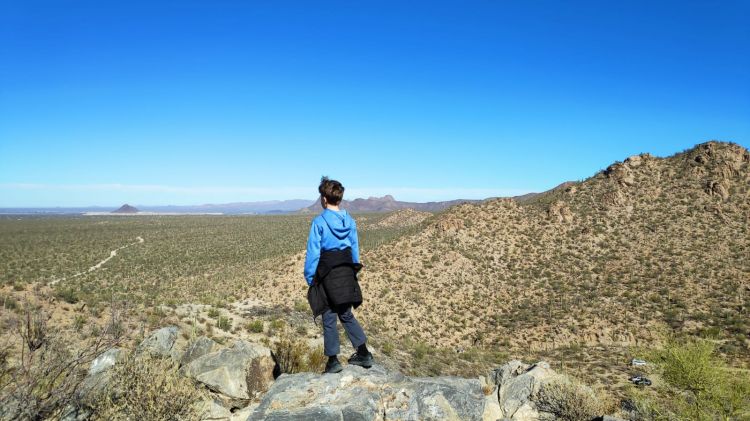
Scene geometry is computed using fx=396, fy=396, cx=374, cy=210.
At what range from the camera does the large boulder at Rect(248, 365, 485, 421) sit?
507 cm

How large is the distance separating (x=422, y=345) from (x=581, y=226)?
22416mm

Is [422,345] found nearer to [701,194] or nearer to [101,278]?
[101,278]

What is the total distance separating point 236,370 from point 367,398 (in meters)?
2.90

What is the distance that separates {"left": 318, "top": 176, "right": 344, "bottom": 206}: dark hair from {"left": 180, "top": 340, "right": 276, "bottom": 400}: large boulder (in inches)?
139

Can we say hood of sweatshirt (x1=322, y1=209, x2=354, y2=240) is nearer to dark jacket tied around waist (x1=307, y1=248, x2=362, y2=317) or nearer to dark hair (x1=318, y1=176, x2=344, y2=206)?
dark hair (x1=318, y1=176, x2=344, y2=206)

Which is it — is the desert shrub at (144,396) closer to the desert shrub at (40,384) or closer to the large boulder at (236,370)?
the desert shrub at (40,384)

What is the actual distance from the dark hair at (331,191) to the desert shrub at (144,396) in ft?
10.6

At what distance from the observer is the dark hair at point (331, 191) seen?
19.3ft

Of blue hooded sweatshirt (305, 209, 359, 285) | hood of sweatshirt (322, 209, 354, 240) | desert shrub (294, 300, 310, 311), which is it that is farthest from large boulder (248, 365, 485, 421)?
desert shrub (294, 300, 310, 311)

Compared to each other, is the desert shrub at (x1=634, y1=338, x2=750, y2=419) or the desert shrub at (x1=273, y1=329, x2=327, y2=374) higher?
the desert shrub at (x1=273, y1=329, x2=327, y2=374)

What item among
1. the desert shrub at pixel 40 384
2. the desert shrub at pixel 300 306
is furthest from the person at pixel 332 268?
the desert shrub at pixel 300 306

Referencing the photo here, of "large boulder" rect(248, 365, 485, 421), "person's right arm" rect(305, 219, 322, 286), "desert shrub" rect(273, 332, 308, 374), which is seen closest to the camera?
"large boulder" rect(248, 365, 485, 421)

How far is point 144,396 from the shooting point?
5.20m

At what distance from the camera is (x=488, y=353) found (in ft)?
65.9
